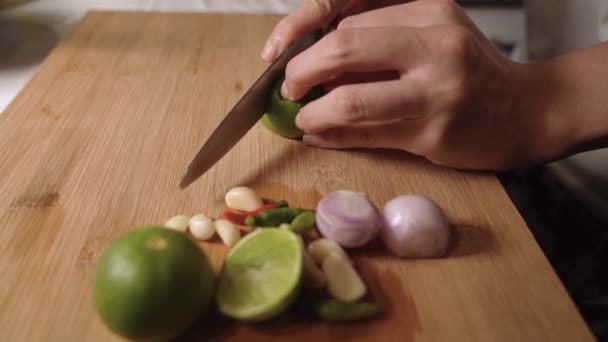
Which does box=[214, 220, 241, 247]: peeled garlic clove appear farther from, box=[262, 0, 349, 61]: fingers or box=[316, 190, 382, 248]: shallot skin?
box=[262, 0, 349, 61]: fingers

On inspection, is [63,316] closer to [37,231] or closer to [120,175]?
[37,231]

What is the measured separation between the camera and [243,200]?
812 mm

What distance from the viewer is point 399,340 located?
0.63 meters

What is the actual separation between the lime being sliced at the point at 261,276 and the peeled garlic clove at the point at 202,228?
10 centimetres

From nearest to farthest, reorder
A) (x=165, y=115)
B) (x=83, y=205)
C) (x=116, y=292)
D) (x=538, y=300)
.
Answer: (x=116, y=292) < (x=538, y=300) < (x=83, y=205) < (x=165, y=115)

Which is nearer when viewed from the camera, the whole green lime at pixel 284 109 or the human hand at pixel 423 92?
the human hand at pixel 423 92

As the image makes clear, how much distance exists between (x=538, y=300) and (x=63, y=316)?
0.62m

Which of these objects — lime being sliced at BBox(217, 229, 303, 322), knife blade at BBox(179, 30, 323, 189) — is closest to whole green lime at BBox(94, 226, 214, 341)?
lime being sliced at BBox(217, 229, 303, 322)

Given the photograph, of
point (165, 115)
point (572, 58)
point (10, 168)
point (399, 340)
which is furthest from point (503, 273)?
point (10, 168)

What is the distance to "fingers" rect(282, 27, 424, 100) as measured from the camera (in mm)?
799

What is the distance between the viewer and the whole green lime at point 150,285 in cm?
55

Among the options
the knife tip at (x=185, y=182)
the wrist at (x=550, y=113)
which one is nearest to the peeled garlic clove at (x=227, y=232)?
the knife tip at (x=185, y=182)

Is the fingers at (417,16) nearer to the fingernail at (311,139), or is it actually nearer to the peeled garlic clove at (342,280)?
the fingernail at (311,139)

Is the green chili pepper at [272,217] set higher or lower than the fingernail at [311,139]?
higher
